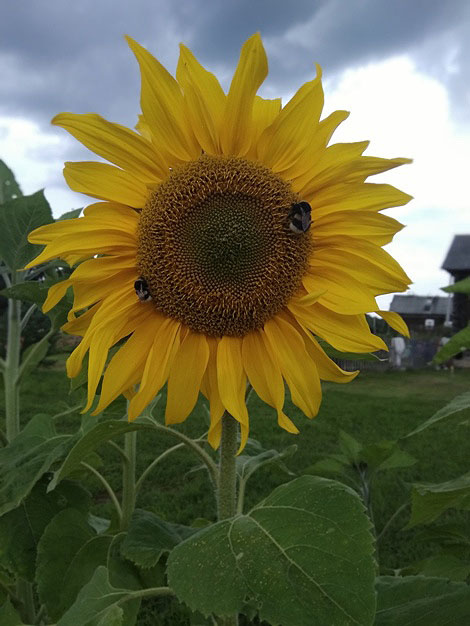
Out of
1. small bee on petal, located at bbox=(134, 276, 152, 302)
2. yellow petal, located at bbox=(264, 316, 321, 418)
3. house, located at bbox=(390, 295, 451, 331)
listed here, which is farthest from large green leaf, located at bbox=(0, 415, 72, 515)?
house, located at bbox=(390, 295, 451, 331)

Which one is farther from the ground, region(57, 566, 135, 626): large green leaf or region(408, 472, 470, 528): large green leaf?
region(408, 472, 470, 528): large green leaf

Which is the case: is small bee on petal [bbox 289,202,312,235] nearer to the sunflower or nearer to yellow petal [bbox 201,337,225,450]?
the sunflower

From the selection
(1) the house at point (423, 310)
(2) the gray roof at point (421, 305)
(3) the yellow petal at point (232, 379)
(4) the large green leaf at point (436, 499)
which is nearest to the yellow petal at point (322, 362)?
(3) the yellow petal at point (232, 379)

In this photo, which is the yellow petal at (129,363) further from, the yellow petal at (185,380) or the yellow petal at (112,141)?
the yellow petal at (112,141)

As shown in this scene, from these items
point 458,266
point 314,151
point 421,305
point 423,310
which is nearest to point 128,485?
point 314,151

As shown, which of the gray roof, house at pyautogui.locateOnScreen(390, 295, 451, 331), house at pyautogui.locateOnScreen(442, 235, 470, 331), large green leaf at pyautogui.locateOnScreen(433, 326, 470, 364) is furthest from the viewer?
the gray roof
